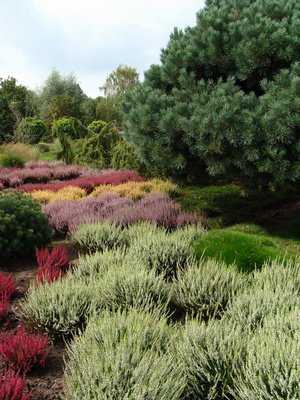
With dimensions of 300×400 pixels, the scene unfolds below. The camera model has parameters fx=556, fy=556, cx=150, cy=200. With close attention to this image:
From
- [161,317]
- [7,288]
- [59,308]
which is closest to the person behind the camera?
[161,317]

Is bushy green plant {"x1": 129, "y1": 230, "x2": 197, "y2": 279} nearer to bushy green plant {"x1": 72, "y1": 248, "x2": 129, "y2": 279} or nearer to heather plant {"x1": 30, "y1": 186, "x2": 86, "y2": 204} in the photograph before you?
bushy green plant {"x1": 72, "y1": 248, "x2": 129, "y2": 279}

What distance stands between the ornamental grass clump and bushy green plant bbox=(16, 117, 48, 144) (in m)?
34.6

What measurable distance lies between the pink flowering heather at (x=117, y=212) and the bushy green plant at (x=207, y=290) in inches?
127

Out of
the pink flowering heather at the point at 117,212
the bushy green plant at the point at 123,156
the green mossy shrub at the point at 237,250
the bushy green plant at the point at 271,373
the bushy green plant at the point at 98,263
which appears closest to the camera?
the bushy green plant at the point at 271,373

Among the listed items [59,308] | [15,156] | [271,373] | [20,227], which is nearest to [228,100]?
[20,227]

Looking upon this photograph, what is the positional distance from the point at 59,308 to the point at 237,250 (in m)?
2.74

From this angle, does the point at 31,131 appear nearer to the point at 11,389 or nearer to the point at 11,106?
the point at 11,106

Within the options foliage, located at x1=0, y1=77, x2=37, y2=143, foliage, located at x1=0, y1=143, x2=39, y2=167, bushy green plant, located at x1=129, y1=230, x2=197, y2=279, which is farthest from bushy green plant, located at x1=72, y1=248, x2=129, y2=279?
foliage, located at x1=0, y1=77, x2=37, y2=143

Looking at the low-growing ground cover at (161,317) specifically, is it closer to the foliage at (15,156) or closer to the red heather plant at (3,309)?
the red heather plant at (3,309)

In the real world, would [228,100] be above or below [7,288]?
above

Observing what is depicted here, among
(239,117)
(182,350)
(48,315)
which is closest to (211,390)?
(182,350)

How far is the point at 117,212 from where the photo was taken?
9828mm

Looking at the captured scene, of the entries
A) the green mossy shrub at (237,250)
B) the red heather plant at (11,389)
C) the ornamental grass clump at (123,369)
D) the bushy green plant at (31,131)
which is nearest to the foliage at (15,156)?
the bushy green plant at (31,131)

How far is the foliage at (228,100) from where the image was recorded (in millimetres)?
8016
